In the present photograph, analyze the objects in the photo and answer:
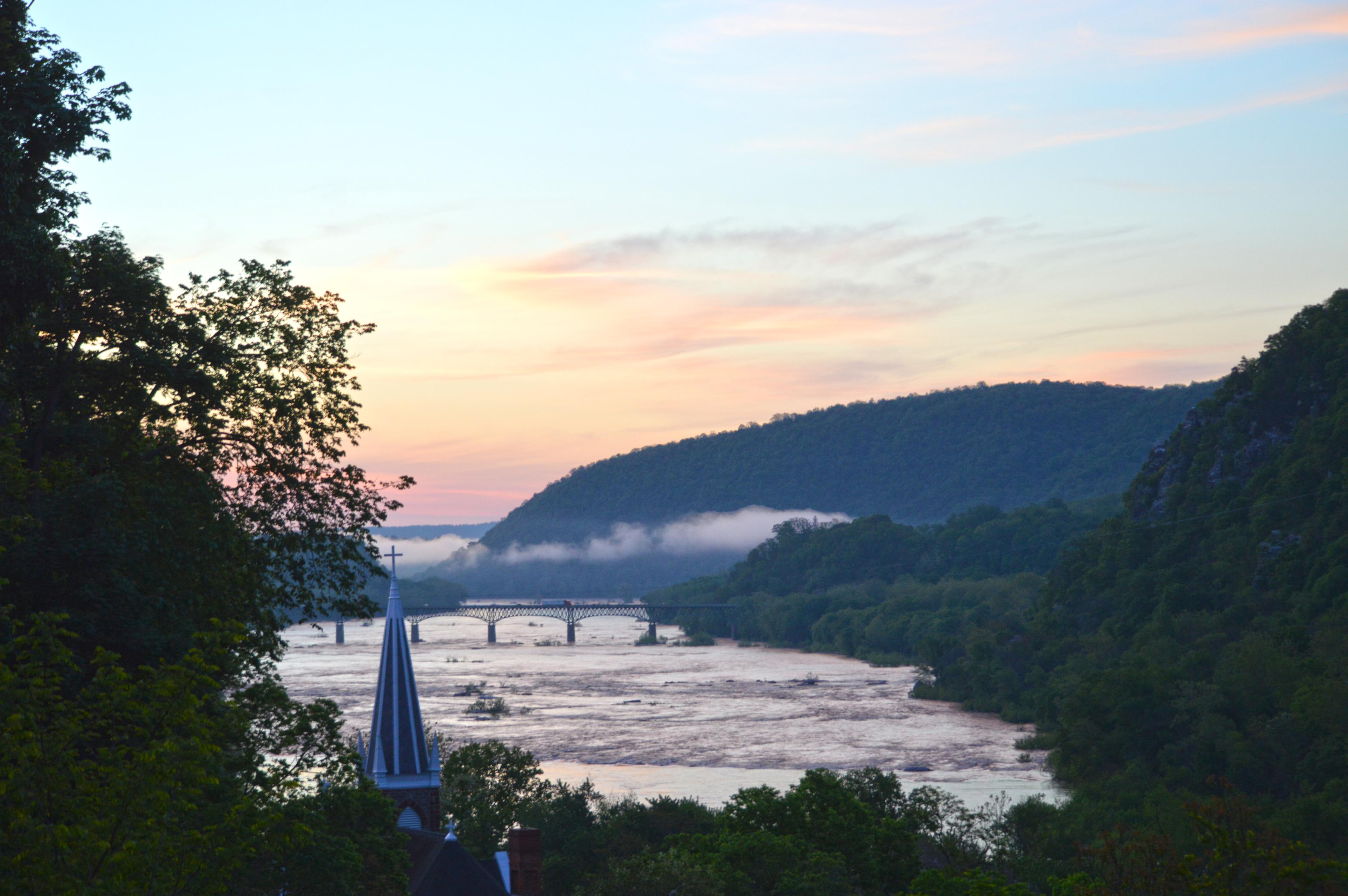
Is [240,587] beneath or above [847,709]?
above

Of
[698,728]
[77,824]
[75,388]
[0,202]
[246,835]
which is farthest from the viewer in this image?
[698,728]

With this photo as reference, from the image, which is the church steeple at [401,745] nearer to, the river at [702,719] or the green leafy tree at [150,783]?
the green leafy tree at [150,783]

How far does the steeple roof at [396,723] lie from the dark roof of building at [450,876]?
5768 millimetres

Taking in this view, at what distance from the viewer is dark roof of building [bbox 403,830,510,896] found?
77.7ft

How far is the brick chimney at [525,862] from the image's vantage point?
28.2 meters

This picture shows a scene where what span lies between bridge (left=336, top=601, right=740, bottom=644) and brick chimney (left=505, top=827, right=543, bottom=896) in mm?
112152

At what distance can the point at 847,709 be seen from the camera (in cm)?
8238

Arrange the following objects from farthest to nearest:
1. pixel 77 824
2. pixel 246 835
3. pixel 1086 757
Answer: pixel 1086 757 < pixel 246 835 < pixel 77 824

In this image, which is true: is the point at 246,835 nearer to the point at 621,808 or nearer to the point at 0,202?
the point at 0,202

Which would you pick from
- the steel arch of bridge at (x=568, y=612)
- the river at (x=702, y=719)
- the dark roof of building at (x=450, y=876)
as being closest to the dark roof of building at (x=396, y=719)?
the dark roof of building at (x=450, y=876)

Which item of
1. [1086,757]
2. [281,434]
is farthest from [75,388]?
[1086,757]

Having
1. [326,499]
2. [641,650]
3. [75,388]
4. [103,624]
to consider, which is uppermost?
[75,388]

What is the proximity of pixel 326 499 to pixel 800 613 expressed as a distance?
426 ft

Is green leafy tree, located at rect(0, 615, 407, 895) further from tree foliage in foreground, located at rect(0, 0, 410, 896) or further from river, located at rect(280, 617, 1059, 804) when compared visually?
river, located at rect(280, 617, 1059, 804)
